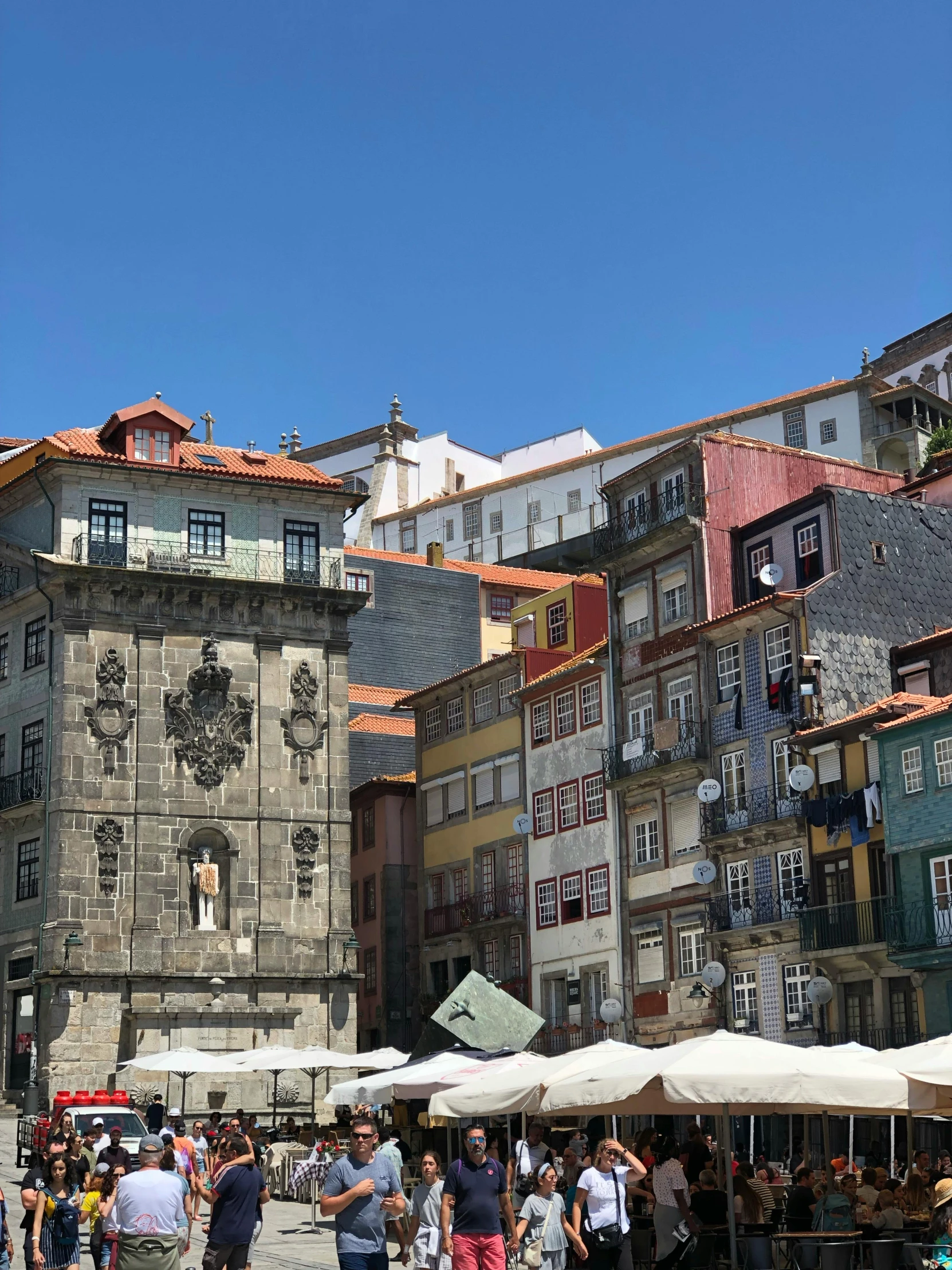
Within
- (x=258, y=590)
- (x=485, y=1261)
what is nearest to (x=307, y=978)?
(x=258, y=590)

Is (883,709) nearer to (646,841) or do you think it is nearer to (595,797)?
(646,841)

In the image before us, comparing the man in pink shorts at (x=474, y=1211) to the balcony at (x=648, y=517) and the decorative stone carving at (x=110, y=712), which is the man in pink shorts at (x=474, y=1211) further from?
the decorative stone carving at (x=110, y=712)

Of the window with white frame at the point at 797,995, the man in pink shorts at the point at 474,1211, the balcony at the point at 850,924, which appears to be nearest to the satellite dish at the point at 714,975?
the window with white frame at the point at 797,995

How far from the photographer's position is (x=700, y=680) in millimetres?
49750

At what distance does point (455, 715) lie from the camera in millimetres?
61500

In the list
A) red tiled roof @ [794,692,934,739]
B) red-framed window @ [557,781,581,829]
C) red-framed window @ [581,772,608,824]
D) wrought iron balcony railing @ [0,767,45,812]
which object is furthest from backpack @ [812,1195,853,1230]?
wrought iron balcony railing @ [0,767,45,812]

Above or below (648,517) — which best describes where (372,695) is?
below

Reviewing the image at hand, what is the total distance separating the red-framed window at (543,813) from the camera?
5519cm

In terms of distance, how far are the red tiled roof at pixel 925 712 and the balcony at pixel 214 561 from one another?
19.8 meters

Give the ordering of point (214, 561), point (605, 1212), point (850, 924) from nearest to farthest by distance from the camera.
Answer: point (605, 1212)
point (850, 924)
point (214, 561)

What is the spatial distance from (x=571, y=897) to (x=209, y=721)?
11.1 m

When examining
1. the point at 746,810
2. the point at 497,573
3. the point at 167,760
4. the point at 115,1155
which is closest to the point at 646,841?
the point at 746,810

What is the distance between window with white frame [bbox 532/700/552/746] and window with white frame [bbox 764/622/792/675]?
398 inches

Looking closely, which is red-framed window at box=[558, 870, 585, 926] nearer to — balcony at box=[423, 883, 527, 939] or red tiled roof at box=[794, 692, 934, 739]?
balcony at box=[423, 883, 527, 939]
